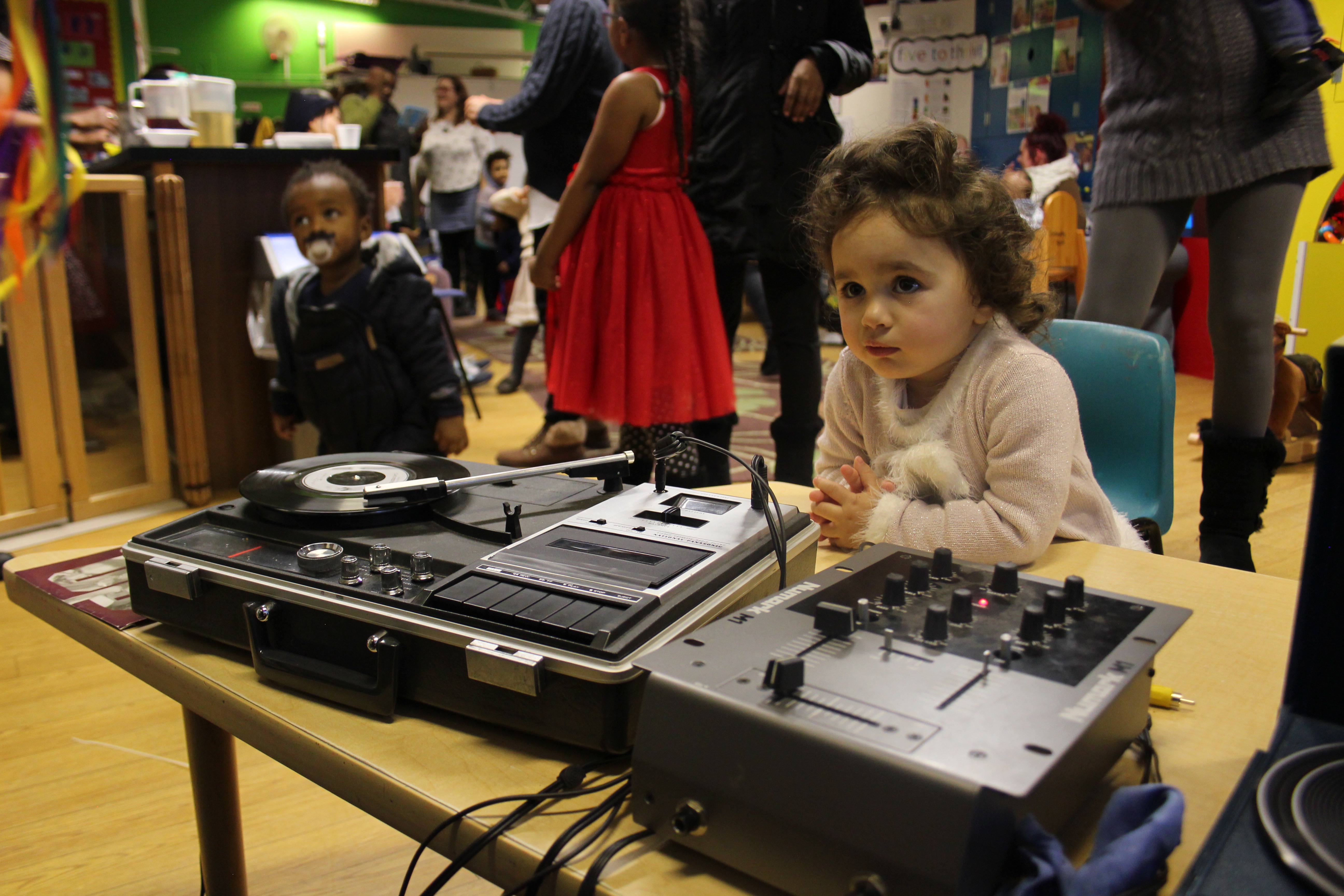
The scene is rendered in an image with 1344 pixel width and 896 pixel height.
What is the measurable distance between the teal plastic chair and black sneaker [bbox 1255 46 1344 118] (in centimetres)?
59

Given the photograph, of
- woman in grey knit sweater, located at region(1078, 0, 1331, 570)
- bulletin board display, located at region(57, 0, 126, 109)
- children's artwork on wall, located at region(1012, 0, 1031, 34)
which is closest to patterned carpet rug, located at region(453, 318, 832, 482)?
woman in grey knit sweater, located at region(1078, 0, 1331, 570)

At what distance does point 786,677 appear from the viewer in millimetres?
458

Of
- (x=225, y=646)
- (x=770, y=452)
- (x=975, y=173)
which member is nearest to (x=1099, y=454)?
(x=975, y=173)

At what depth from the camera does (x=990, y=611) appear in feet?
1.83

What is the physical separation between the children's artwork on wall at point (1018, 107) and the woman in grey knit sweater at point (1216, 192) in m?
3.85

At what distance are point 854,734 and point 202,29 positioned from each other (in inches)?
480

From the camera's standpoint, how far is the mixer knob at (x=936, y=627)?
20.2 inches

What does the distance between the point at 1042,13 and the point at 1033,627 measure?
5.44 m

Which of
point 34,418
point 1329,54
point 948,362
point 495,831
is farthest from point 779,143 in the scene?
point 34,418

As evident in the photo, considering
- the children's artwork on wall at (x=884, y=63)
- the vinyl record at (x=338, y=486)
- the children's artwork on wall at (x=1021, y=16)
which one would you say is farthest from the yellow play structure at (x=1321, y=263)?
the vinyl record at (x=338, y=486)

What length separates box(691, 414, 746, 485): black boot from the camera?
225 cm

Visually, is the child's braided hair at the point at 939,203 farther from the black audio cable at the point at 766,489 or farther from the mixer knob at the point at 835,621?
the mixer knob at the point at 835,621

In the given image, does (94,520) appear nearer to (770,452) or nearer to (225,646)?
(770,452)

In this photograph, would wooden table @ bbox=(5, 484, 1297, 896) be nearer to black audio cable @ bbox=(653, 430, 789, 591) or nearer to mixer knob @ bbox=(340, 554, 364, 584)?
mixer knob @ bbox=(340, 554, 364, 584)
